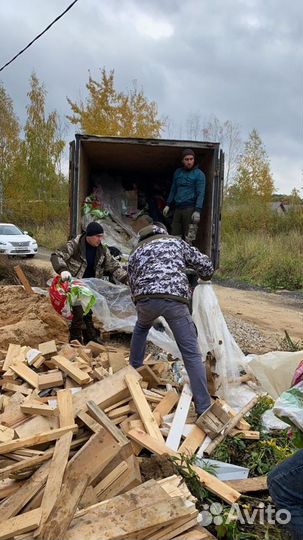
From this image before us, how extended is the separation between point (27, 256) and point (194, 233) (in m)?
12.1

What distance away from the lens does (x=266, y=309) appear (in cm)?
1034

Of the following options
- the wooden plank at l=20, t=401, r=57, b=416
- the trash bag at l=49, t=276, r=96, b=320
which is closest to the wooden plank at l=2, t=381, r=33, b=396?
the wooden plank at l=20, t=401, r=57, b=416

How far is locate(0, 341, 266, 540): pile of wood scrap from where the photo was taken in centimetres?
259

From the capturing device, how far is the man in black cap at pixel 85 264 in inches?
236

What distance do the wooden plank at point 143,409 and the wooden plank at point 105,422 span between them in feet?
1.12

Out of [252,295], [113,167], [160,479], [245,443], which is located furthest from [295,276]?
[160,479]

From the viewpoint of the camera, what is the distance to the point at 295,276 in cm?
1361

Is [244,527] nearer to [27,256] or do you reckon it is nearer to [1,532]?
[1,532]

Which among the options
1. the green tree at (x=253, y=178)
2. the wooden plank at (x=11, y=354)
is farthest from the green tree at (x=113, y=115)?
the wooden plank at (x=11, y=354)

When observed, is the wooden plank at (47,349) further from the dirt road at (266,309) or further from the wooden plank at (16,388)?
the dirt road at (266,309)

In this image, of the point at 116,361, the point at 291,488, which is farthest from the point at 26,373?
the point at 291,488

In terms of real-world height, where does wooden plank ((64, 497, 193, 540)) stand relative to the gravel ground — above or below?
above

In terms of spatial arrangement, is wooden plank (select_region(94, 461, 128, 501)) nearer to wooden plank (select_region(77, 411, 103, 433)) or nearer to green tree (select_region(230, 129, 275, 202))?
wooden plank (select_region(77, 411, 103, 433))

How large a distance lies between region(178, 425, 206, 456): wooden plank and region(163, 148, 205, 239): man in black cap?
4309 millimetres
